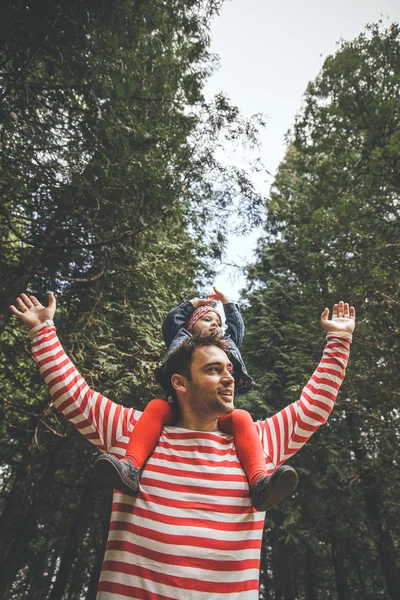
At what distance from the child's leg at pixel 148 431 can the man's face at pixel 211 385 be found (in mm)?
Answer: 169

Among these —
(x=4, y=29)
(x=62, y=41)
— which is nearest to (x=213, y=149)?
(x=62, y=41)

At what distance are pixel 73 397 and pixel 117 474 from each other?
0.54 metres

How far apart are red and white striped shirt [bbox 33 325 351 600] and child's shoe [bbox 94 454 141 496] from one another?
8 cm

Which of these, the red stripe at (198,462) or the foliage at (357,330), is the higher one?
the foliage at (357,330)

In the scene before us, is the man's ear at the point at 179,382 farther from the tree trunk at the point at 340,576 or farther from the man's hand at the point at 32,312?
the tree trunk at the point at 340,576

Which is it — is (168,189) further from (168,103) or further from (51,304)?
(51,304)

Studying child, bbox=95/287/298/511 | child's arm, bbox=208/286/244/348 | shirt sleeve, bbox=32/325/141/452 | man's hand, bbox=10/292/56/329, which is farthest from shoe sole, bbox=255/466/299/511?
man's hand, bbox=10/292/56/329

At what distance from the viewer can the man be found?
152cm

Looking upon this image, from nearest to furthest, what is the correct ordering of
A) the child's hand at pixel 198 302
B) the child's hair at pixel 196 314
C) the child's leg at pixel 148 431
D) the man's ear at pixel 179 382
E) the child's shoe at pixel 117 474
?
the child's shoe at pixel 117 474, the child's leg at pixel 148 431, the man's ear at pixel 179 382, the child's hair at pixel 196 314, the child's hand at pixel 198 302

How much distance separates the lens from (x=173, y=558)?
153cm

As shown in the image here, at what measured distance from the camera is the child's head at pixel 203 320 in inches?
99.9

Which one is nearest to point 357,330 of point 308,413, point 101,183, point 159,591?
point 101,183

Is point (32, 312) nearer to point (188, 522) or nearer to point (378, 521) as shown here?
point (188, 522)


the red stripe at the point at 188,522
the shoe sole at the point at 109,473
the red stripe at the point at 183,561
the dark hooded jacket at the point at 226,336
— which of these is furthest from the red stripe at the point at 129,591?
the dark hooded jacket at the point at 226,336
